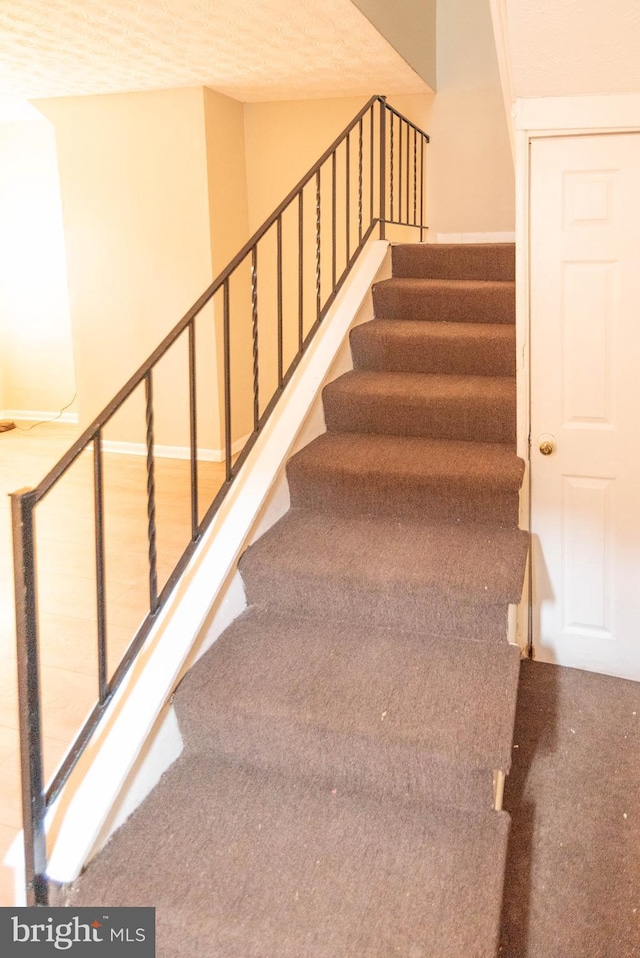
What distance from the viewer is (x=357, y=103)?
5.69 metres

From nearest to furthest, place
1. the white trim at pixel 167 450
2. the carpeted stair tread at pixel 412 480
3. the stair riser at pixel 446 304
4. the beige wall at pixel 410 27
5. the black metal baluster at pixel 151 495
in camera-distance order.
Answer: the black metal baluster at pixel 151 495 → the carpeted stair tread at pixel 412 480 → the stair riser at pixel 446 304 → the beige wall at pixel 410 27 → the white trim at pixel 167 450

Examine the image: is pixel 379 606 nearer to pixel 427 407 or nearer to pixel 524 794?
pixel 524 794

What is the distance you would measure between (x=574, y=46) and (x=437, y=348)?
4.97ft

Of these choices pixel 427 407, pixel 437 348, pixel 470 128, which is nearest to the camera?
pixel 427 407

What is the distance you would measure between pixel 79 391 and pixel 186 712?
14.4ft

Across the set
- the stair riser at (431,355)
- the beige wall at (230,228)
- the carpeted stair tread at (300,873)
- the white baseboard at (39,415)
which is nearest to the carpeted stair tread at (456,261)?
the stair riser at (431,355)

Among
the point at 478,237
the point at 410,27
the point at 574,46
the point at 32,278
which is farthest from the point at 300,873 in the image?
the point at 32,278

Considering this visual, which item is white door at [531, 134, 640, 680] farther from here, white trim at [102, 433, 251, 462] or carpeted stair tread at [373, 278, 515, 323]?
white trim at [102, 433, 251, 462]

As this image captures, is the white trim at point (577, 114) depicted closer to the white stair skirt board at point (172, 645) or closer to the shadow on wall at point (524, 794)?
the white stair skirt board at point (172, 645)

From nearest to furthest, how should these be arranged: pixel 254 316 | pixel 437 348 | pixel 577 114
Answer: pixel 577 114
pixel 254 316
pixel 437 348

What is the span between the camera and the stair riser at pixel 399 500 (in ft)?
8.59

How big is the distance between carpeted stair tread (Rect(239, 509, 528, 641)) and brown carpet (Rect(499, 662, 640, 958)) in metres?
0.40

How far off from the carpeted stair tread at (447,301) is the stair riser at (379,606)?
176 centimetres

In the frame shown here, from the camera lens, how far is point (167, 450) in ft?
19.4
